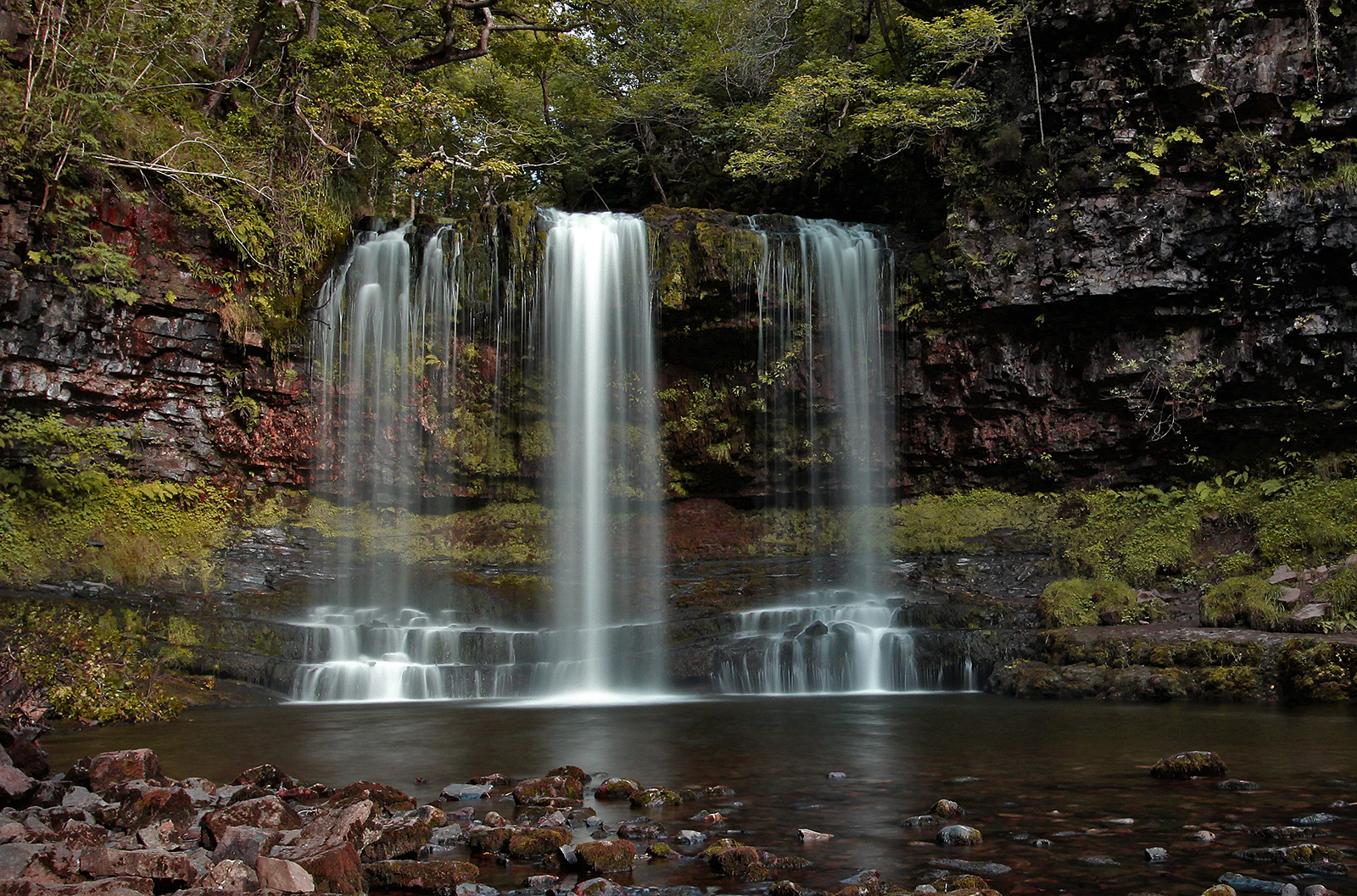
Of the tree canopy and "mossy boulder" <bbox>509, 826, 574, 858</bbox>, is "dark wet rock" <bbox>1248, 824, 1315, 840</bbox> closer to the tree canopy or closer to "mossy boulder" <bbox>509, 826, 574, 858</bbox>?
"mossy boulder" <bbox>509, 826, 574, 858</bbox>

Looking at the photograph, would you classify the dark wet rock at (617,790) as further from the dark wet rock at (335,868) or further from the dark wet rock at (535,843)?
the dark wet rock at (335,868)

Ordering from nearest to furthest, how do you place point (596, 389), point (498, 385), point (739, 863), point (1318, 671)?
point (739, 863) < point (1318, 671) < point (596, 389) < point (498, 385)

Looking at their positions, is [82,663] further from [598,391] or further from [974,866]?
[974,866]

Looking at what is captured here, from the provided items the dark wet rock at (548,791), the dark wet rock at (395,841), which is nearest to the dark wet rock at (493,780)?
the dark wet rock at (548,791)

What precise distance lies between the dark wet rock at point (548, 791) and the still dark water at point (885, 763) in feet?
0.39


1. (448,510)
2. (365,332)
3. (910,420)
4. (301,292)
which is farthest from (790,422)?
(301,292)

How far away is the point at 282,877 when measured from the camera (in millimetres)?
3664

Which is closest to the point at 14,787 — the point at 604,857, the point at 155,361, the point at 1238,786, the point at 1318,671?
the point at 604,857

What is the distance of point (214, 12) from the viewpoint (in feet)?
54.5

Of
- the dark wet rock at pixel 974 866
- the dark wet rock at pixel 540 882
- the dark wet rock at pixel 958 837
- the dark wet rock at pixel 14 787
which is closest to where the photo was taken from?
the dark wet rock at pixel 540 882

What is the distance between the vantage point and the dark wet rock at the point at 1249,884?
3770mm

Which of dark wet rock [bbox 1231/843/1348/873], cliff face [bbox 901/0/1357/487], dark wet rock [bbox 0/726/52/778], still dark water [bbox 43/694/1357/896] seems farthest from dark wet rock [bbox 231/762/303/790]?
cliff face [bbox 901/0/1357/487]

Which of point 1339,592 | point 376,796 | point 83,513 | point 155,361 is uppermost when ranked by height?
point 155,361

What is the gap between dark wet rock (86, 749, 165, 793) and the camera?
5629 mm
